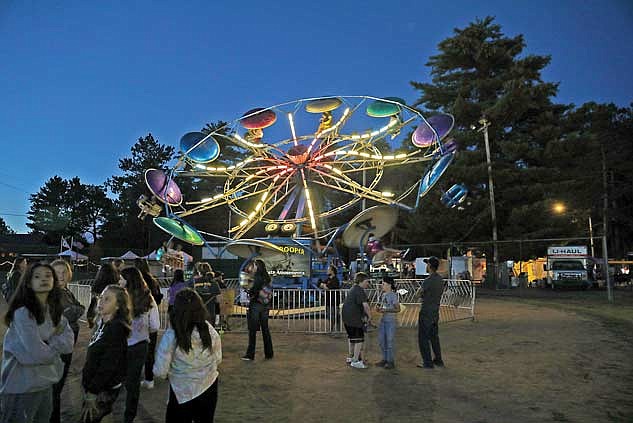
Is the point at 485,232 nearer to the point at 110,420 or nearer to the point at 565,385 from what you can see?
the point at 565,385

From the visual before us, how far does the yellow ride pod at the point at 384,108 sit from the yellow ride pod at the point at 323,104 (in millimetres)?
1156

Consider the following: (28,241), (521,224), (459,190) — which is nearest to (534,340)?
(459,190)

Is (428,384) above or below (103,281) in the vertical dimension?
below

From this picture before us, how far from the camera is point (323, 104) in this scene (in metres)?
16.4

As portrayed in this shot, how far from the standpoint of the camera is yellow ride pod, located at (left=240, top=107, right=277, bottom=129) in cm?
1698

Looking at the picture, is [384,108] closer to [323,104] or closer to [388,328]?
[323,104]

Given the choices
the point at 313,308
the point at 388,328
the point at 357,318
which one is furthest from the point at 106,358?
the point at 313,308

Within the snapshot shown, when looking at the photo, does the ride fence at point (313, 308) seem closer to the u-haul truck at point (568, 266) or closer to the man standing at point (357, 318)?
the man standing at point (357, 318)

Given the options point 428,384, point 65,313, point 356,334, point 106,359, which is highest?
point 65,313

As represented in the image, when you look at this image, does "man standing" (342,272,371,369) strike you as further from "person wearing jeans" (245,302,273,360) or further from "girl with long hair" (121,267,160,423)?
"girl with long hair" (121,267,160,423)

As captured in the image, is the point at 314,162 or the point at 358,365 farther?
the point at 314,162

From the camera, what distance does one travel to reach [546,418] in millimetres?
5410

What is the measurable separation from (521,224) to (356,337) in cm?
3043

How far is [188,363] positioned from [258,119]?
14222 millimetres
